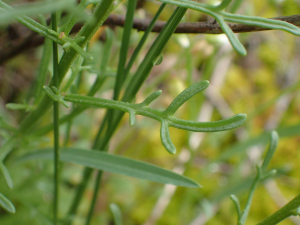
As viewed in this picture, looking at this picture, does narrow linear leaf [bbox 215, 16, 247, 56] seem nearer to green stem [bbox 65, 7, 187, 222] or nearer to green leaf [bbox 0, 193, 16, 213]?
green stem [bbox 65, 7, 187, 222]

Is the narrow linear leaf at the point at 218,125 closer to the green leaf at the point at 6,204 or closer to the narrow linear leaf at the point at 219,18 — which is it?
the narrow linear leaf at the point at 219,18

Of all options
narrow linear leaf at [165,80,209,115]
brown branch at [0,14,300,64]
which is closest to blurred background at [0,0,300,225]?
brown branch at [0,14,300,64]

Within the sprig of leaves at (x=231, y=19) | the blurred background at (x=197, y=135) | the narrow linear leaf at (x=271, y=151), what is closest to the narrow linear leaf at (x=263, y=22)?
the sprig of leaves at (x=231, y=19)

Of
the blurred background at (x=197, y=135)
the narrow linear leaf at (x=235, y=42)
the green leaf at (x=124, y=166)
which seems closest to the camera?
the narrow linear leaf at (x=235, y=42)

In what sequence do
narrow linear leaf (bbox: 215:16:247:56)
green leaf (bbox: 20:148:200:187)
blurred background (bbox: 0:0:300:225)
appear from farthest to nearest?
blurred background (bbox: 0:0:300:225) → green leaf (bbox: 20:148:200:187) → narrow linear leaf (bbox: 215:16:247:56)

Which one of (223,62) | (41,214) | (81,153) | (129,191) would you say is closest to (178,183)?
(81,153)

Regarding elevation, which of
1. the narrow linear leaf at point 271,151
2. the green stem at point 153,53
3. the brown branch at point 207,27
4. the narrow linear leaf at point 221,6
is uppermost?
the brown branch at point 207,27

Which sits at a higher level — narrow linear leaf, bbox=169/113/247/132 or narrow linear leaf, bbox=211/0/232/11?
narrow linear leaf, bbox=211/0/232/11
